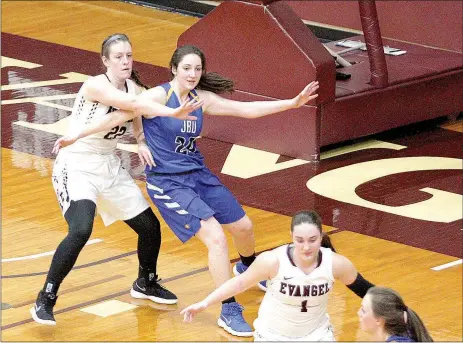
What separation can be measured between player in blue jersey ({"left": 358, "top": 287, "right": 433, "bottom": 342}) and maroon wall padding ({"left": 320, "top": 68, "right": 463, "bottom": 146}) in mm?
5768

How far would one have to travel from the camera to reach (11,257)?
921 cm

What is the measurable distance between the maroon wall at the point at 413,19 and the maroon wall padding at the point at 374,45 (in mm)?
2978

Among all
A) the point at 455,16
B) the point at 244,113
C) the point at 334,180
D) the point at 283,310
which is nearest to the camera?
the point at 283,310

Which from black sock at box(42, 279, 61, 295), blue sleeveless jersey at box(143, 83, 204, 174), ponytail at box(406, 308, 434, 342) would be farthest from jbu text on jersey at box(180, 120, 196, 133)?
ponytail at box(406, 308, 434, 342)

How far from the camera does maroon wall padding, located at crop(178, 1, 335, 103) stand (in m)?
11.5

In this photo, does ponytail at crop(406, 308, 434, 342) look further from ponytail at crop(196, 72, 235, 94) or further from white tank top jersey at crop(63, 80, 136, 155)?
white tank top jersey at crop(63, 80, 136, 155)

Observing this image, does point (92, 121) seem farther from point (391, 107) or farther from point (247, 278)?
point (391, 107)

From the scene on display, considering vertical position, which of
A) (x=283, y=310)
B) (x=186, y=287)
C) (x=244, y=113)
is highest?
(x=244, y=113)

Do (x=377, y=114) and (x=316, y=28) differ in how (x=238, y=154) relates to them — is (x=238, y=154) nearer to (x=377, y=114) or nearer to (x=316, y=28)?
(x=377, y=114)

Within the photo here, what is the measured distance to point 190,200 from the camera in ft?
26.4

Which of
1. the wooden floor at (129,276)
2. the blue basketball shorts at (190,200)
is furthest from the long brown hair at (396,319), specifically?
the blue basketball shorts at (190,200)

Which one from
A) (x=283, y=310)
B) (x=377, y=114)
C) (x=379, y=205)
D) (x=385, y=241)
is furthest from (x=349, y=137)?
(x=283, y=310)

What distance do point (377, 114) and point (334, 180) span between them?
1.30m

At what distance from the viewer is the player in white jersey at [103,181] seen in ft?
26.1
